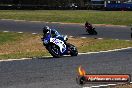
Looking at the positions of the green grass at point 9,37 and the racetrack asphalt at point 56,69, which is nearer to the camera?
the racetrack asphalt at point 56,69

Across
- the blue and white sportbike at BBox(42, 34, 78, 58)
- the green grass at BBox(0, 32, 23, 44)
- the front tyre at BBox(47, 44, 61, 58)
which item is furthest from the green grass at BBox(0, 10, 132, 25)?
the front tyre at BBox(47, 44, 61, 58)

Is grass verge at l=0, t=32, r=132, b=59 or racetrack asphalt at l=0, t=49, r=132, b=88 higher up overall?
racetrack asphalt at l=0, t=49, r=132, b=88

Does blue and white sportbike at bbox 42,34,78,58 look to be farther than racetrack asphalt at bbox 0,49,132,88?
Yes

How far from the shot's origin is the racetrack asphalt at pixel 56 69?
11.1 metres

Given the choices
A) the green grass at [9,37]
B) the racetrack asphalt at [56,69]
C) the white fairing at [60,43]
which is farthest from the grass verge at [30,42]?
the racetrack asphalt at [56,69]

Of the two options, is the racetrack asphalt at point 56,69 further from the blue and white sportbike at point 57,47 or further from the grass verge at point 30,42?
the grass verge at point 30,42

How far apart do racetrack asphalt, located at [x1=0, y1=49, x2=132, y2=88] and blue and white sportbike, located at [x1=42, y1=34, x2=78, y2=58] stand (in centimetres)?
41

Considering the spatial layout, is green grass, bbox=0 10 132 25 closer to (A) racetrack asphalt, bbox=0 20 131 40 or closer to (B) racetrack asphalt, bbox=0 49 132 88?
(A) racetrack asphalt, bbox=0 20 131 40

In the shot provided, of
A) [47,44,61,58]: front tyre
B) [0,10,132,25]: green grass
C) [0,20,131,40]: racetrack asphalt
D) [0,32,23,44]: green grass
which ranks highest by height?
[47,44,61,58]: front tyre

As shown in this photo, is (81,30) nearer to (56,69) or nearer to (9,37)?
(9,37)

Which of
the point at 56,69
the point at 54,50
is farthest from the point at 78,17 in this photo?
the point at 56,69

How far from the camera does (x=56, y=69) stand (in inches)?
526

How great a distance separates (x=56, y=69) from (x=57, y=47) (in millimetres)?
3689

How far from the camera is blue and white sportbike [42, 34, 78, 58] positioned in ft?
55.1
